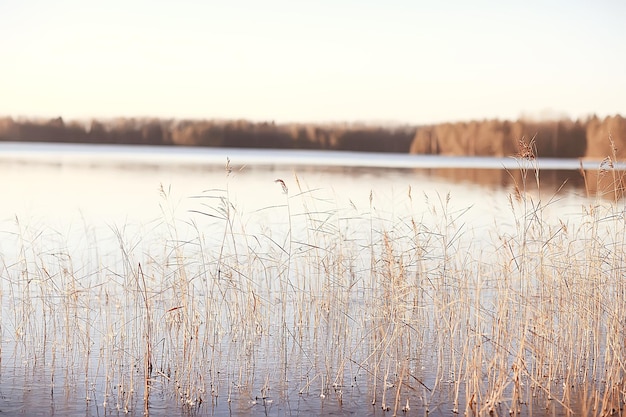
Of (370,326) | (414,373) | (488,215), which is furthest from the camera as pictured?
(488,215)

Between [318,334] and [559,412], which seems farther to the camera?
[318,334]

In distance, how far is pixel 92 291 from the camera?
9.74 meters

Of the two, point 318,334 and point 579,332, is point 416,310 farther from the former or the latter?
point 579,332

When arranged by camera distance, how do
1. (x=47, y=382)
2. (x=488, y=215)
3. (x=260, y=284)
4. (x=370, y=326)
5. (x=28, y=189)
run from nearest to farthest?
(x=47, y=382) < (x=370, y=326) < (x=260, y=284) < (x=488, y=215) < (x=28, y=189)

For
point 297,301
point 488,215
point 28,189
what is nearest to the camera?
point 297,301

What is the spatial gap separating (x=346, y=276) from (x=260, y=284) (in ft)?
4.30

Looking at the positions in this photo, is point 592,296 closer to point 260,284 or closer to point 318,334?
point 318,334

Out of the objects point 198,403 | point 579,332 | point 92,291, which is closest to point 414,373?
point 579,332

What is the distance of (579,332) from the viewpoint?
296 inches

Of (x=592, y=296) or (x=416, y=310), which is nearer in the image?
(x=592, y=296)

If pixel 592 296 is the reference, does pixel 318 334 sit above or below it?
below

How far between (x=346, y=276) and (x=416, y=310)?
4.06 ft

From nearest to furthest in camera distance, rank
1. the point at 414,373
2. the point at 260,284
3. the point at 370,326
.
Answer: the point at 414,373 < the point at 370,326 < the point at 260,284

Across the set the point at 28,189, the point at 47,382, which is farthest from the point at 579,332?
the point at 28,189
